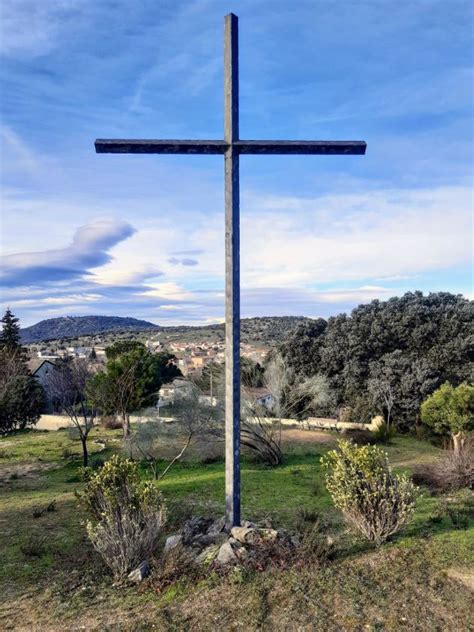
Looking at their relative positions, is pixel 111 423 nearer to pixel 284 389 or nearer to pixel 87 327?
pixel 284 389

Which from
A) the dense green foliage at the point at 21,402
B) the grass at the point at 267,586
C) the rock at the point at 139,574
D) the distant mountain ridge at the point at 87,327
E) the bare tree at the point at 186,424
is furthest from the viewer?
the distant mountain ridge at the point at 87,327

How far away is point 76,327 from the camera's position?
75375 millimetres

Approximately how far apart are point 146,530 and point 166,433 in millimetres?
8294

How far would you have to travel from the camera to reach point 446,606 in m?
4.05

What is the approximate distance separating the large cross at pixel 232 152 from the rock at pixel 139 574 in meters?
1.17

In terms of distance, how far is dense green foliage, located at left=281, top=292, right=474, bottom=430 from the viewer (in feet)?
66.1

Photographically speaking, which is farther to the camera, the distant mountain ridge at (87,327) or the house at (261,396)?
the distant mountain ridge at (87,327)

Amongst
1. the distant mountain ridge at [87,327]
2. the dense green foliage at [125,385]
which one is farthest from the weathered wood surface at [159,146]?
the distant mountain ridge at [87,327]

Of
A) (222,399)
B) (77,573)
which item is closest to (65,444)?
(222,399)

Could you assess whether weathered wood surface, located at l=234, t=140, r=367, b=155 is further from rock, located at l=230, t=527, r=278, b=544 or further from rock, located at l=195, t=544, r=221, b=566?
rock, located at l=195, t=544, r=221, b=566

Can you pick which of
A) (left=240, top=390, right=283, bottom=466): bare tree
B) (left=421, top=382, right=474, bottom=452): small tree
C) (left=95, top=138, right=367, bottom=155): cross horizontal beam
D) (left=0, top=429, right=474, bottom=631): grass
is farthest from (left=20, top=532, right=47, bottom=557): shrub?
(left=421, top=382, right=474, bottom=452): small tree

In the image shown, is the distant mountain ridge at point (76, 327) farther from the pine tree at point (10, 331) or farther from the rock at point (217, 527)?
the rock at point (217, 527)

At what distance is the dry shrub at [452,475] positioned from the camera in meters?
8.94

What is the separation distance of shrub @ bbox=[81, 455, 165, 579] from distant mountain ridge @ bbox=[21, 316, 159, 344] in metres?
67.7
